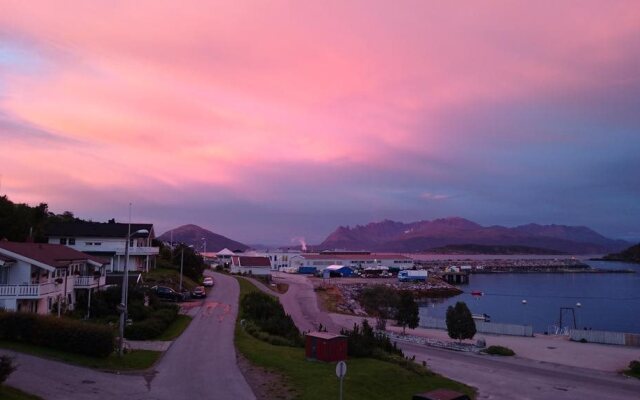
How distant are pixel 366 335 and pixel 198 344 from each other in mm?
10590

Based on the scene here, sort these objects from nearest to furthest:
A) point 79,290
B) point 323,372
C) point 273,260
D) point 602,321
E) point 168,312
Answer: point 323,372, point 168,312, point 79,290, point 602,321, point 273,260

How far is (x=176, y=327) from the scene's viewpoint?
129 ft

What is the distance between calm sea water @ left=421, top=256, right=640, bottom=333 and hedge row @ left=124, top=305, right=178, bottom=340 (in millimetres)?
51680

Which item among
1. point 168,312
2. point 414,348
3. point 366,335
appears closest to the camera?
point 366,335

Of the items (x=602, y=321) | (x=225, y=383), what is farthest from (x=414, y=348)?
(x=602, y=321)

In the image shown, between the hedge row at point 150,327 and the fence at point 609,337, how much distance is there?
41.6 metres

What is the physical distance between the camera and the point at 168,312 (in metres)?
40.7

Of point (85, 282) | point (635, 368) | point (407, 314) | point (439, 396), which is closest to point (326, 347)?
point (439, 396)

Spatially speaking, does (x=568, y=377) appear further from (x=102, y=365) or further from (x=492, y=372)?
(x=102, y=365)

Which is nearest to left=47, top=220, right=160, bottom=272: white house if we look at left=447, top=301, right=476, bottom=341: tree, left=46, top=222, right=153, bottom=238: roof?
left=46, top=222, right=153, bottom=238: roof

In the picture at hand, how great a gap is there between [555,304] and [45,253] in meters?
106

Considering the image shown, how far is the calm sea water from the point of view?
90.1 m

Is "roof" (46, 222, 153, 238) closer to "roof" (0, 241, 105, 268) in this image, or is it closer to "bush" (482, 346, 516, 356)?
"roof" (0, 241, 105, 268)

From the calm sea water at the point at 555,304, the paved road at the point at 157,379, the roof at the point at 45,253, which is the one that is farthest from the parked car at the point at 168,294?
the calm sea water at the point at 555,304
